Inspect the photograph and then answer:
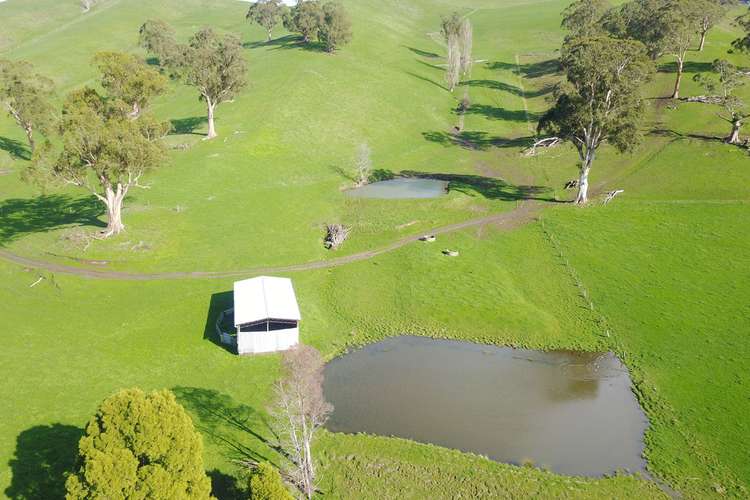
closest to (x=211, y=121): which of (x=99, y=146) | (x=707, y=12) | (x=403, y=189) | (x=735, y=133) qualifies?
(x=403, y=189)

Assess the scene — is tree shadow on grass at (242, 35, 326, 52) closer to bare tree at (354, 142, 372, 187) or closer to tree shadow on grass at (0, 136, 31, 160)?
bare tree at (354, 142, 372, 187)

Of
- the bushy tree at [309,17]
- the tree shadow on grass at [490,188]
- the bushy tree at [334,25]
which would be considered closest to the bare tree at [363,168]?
the tree shadow on grass at [490,188]

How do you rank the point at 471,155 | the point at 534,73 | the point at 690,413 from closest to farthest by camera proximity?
the point at 690,413 → the point at 471,155 → the point at 534,73

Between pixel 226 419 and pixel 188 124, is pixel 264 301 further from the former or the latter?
pixel 188 124

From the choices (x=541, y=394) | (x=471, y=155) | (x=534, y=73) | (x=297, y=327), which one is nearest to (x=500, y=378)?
(x=541, y=394)

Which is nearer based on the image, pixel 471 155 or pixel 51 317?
pixel 51 317

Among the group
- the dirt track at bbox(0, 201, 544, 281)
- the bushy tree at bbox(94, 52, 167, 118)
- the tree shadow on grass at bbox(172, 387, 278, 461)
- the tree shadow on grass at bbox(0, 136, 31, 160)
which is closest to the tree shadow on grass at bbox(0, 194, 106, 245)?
the dirt track at bbox(0, 201, 544, 281)

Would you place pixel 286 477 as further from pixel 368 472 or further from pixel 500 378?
pixel 500 378

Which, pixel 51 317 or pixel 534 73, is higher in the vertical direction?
pixel 534 73
